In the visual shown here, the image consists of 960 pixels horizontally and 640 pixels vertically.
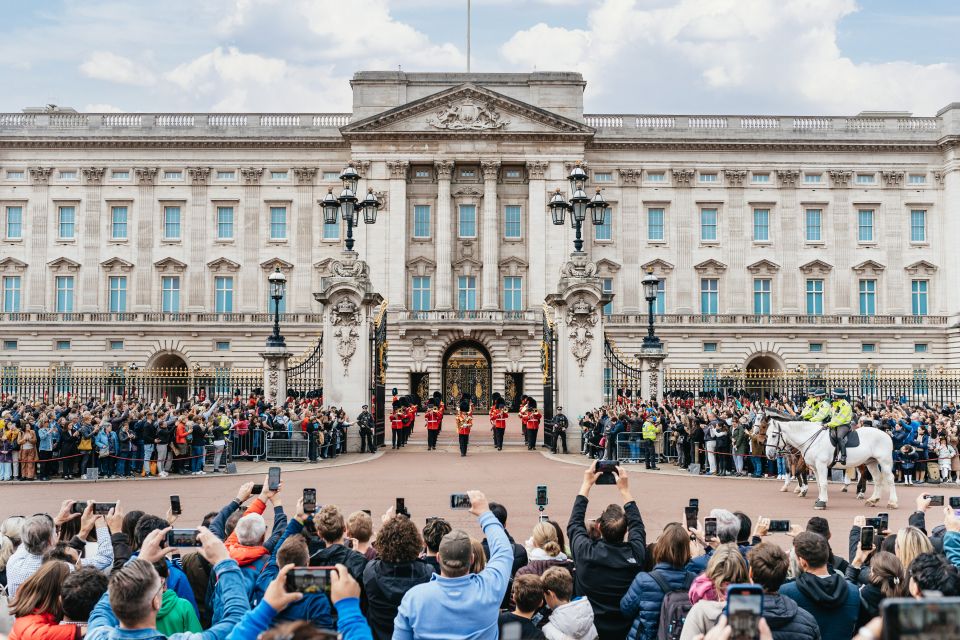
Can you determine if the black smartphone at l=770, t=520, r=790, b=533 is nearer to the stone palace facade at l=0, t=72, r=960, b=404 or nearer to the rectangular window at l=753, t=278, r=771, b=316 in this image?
the stone palace facade at l=0, t=72, r=960, b=404

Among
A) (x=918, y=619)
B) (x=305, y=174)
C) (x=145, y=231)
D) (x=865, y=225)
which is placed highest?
(x=305, y=174)

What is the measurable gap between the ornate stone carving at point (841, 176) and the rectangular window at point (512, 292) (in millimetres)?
21388

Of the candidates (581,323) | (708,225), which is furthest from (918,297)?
(581,323)

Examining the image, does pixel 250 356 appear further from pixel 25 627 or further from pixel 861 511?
pixel 25 627

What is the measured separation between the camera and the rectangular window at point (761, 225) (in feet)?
179

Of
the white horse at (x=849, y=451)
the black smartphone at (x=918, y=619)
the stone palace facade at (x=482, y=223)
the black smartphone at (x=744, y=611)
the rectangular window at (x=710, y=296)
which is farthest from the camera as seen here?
the rectangular window at (x=710, y=296)

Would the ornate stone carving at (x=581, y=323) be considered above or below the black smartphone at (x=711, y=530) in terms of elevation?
above

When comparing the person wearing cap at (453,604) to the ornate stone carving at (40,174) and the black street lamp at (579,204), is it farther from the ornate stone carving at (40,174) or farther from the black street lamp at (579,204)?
the ornate stone carving at (40,174)

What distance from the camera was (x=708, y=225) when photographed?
5469 centimetres

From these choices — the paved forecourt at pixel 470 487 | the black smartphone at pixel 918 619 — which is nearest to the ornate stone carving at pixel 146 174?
the paved forecourt at pixel 470 487

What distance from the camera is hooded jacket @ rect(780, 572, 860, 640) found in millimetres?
5262

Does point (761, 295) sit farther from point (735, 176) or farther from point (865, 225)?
point (865, 225)

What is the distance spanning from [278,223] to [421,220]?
370 inches

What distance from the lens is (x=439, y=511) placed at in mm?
14219
